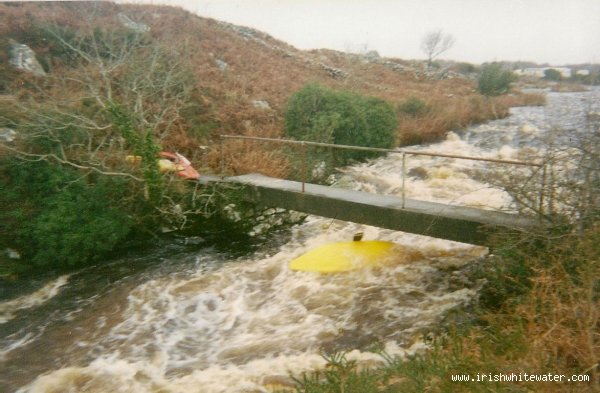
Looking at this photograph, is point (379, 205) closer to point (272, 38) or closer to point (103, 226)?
point (103, 226)

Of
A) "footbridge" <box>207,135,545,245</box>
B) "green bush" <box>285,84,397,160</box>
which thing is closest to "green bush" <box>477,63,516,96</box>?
"green bush" <box>285,84,397,160</box>

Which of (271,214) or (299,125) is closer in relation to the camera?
(271,214)

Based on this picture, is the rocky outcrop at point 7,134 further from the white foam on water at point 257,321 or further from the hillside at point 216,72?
the white foam on water at point 257,321

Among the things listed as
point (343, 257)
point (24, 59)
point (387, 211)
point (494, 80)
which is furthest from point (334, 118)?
point (494, 80)

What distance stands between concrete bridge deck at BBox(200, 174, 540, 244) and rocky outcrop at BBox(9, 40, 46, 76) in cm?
712

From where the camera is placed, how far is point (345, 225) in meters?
10.1

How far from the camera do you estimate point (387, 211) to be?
309 inches

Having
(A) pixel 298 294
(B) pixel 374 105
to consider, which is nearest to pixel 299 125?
(B) pixel 374 105

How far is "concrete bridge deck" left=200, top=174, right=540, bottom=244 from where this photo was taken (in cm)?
700

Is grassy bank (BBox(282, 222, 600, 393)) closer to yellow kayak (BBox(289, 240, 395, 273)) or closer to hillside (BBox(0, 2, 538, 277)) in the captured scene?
yellow kayak (BBox(289, 240, 395, 273))

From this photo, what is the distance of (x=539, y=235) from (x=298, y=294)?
3.47m

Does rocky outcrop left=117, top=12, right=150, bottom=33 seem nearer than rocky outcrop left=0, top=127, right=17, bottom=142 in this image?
No

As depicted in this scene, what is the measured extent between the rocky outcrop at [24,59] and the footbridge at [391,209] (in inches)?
279

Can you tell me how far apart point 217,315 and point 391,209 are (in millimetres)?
3268
